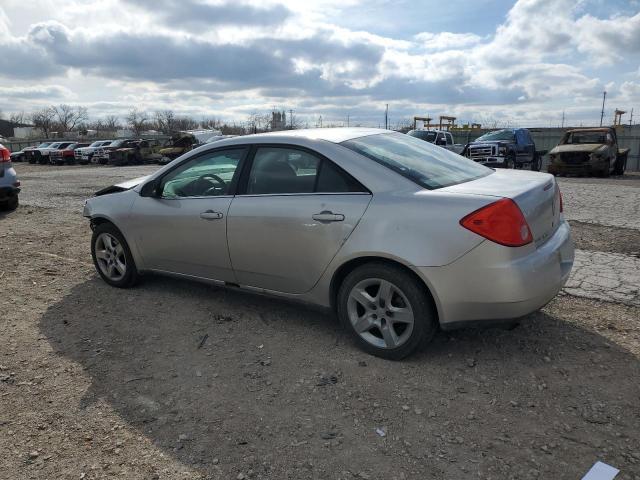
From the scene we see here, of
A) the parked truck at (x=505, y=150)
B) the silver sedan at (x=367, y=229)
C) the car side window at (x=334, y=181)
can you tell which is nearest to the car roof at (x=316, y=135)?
the silver sedan at (x=367, y=229)

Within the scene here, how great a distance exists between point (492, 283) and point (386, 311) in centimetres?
72

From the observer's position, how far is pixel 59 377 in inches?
132

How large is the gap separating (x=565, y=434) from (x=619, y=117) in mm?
53642

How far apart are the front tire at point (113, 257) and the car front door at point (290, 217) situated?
147cm

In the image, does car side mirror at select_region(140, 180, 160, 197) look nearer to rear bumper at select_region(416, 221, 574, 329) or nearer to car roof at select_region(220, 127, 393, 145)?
car roof at select_region(220, 127, 393, 145)

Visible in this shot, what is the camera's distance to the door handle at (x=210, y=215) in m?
4.04

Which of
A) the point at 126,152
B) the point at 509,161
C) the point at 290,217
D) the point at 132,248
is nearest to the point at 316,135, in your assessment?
the point at 290,217

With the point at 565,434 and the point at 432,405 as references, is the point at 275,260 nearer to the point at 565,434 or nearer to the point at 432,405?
the point at 432,405

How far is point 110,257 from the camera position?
5059 mm

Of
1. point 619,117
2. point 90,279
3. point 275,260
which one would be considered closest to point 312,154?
point 275,260

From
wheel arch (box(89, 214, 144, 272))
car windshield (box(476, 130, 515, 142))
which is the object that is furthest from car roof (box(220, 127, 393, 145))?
car windshield (box(476, 130, 515, 142))

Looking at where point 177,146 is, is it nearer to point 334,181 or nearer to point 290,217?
point 290,217

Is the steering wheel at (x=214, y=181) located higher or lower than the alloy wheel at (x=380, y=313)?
higher

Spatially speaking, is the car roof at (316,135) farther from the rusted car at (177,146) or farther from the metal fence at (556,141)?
the rusted car at (177,146)
